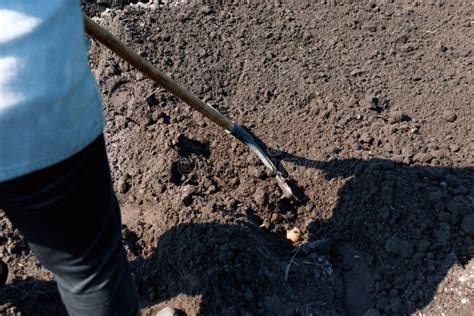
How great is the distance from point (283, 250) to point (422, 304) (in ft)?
2.21

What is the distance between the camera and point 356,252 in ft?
9.26

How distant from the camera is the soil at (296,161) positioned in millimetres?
2574

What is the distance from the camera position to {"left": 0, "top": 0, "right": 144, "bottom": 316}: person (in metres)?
1.44

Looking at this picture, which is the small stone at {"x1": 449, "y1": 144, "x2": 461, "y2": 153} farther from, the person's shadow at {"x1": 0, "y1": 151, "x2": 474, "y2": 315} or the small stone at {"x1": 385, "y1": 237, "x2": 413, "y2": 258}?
the small stone at {"x1": 385, "y1": 237, "x2": 413, "y2": 258}

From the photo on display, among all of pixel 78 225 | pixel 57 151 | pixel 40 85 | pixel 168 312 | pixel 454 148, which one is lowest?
pixel 168 312

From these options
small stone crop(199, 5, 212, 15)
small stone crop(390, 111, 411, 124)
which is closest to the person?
small stone crop(390, 111, 411, 124)

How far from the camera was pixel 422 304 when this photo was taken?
251 centimetres

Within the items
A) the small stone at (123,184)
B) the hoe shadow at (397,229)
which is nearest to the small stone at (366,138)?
the hoe shadow at (397,229)

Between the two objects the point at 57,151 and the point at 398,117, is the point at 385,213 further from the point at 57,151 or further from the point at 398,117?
the point at 57,151

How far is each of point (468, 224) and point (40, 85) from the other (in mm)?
1932

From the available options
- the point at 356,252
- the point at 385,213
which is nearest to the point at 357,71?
the point at 385,213

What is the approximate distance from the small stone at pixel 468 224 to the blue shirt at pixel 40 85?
176cm

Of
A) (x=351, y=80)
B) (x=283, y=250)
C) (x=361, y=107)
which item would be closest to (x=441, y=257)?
(x=283, y=250)

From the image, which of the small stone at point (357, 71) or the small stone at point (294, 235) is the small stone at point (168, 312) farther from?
the small stone at point (357, 71)
